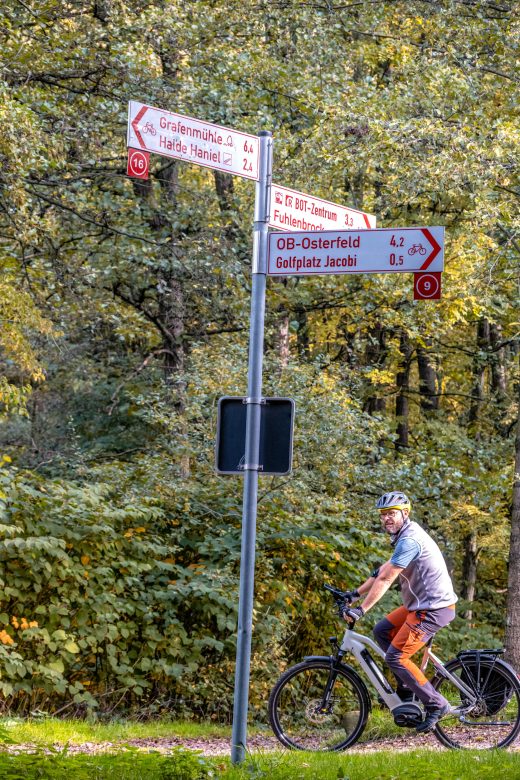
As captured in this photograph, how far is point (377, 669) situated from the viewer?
7734mm

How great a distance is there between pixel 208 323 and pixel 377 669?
38.0ft

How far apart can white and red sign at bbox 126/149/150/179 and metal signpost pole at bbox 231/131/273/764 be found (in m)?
0.70

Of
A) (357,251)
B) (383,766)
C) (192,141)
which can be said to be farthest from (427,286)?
(383,766)

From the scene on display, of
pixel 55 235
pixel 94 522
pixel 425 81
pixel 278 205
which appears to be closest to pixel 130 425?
pixel 55 235

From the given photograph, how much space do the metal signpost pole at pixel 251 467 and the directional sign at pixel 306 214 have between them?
0.09 m

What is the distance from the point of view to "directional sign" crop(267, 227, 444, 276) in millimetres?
5891

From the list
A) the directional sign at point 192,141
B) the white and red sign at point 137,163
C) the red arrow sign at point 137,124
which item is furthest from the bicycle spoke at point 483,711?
the red arrow sign at point 137,124

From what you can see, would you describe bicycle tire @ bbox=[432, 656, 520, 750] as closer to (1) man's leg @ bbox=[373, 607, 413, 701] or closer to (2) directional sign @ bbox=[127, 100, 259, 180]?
(1) man's leg @ bbox=[373, 607, 413, 701]

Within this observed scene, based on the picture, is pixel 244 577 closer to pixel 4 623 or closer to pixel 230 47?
pixel 4 623

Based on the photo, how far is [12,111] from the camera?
33.7 ft

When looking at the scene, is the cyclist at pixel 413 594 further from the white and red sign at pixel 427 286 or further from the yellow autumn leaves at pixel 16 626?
the yellow autumn leaves at pixel 16 626

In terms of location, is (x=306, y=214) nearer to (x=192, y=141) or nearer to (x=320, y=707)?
(x=192, y=141)

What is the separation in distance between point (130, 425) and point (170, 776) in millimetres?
14631

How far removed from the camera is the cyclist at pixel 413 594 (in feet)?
24.5
